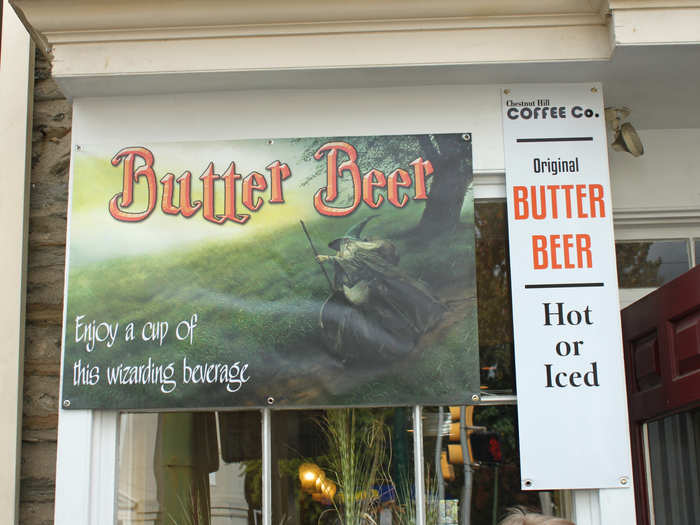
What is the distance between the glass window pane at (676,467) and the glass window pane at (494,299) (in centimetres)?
87

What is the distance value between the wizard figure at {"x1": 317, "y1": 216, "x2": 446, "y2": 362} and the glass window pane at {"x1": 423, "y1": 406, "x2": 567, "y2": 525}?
0.34m

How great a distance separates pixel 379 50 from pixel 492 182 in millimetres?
769

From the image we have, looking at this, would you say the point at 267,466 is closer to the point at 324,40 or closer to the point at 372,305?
Answer: the point at 372,305

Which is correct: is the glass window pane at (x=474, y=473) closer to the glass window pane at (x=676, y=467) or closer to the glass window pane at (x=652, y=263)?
the glass window pane at (x=676, y=467)

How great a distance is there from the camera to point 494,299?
3.54 m

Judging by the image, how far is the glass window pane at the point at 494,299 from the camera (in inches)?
137

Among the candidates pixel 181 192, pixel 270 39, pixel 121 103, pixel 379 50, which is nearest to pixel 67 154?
pixel 121 103

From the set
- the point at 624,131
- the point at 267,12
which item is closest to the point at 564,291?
the point at 624,131

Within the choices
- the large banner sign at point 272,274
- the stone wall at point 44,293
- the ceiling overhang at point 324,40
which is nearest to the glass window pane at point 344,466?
the large banner sign at point 272,274

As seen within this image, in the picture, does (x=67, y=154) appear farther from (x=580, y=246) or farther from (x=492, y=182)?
(x=580, y=246)

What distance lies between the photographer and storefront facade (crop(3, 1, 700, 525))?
337 cm

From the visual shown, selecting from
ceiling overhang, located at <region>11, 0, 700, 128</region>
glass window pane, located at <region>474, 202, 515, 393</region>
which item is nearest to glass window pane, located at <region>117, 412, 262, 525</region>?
glass window pane, located at <region>474, 202, 515, 393</region>

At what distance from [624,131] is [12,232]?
9.44 feet

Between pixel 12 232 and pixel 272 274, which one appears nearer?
pixel 272 274
